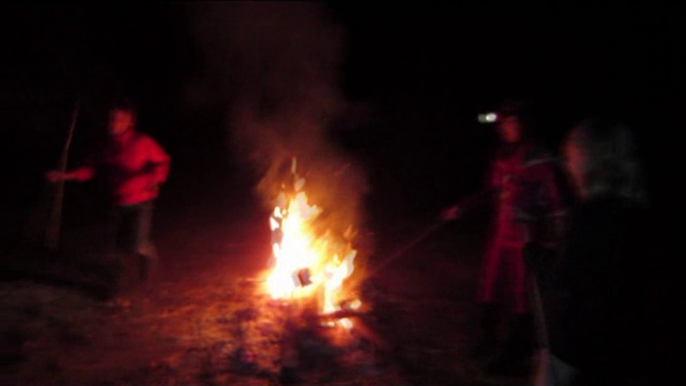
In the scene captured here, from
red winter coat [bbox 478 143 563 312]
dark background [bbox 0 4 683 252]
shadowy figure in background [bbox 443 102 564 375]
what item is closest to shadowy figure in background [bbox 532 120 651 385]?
red winter coat [bbox 478 143 563 312]

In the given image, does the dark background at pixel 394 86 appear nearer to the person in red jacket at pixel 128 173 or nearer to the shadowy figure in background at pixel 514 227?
the person in red jacket at pixel 128 173

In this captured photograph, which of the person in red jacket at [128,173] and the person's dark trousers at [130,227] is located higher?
the person in red jacket at [128,173]

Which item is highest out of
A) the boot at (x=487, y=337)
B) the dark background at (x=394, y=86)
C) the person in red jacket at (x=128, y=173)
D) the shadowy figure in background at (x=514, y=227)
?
the dark background at (x=394, y=86)

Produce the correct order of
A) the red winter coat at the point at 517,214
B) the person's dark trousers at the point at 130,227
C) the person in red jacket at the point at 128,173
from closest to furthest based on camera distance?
1. the red winter coat at the point at 517,214
2. the person in red jacket at the point at 128,173
3. the person's dark trousers at the point at 130,227

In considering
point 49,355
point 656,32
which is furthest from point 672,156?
point 49,355

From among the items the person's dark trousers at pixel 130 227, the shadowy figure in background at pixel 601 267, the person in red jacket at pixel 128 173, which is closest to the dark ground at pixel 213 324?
the person's dark trousers at pixel 130 227

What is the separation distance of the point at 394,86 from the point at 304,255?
11.4 m

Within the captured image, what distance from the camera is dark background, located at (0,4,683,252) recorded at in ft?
43.3

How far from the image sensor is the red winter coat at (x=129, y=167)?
6.26m

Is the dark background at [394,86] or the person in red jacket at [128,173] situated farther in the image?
the dark background at [394,86]

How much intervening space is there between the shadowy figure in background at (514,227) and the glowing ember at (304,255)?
1.77 metres

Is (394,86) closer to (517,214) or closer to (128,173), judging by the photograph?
(128,173)

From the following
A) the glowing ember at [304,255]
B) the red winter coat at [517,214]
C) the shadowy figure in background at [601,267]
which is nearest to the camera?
the shadowy figure in background at [601,267]

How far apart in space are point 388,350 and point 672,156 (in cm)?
1541
